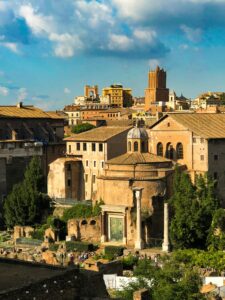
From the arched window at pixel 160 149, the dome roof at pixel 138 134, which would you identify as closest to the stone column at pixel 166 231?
the dome roof at pixel 138 134

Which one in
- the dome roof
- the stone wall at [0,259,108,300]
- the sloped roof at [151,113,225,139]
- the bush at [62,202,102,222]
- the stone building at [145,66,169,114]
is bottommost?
the bush at [62,202,102,222]

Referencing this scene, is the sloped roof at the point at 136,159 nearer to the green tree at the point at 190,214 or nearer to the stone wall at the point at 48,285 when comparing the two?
the green tree at the point at 190,214

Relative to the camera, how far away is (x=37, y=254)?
4069 centimetres

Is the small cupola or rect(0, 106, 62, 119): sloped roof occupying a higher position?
rect(0, 106, 62, 119): sloped roof

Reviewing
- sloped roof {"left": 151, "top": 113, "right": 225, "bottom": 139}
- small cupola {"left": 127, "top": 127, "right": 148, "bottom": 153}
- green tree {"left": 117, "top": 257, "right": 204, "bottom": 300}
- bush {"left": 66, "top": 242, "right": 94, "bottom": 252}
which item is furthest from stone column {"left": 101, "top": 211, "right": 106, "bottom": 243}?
green tree {"left": 117, "top": 257, "right": 204, "bottom": 300}

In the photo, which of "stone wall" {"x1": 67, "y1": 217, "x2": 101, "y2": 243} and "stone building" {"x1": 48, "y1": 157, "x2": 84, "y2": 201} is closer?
"stone wall" {"x1": 67, "y1": 217, "x2": 101, "y2": 243}

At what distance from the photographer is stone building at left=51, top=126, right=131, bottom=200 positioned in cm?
5397

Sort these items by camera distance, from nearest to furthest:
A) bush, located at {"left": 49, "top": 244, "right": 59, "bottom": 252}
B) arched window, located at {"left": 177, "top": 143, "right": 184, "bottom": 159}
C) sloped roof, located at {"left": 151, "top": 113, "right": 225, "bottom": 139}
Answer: bush, located at {"left": 49, "top": 244, "right": 59, "bottom": 252} < sloped roof, located at {"left": 151, "top": 113, "right": 225, "bottom": 139} < arched window, located at {"left": 177, "top": 143, "right": 184, "bottom": 159}

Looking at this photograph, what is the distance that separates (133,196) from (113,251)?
4.22m

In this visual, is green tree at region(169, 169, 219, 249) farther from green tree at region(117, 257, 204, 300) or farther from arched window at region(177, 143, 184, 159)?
green tree at region(117, 257, 204, 300)

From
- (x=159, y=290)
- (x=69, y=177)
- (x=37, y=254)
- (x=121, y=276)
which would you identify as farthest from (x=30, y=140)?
(x=159, y=290)

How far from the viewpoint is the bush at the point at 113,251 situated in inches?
1601

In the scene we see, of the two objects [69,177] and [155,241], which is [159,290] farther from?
[69,177]

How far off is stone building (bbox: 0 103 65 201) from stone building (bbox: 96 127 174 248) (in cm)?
1394
